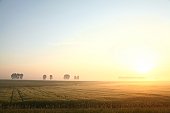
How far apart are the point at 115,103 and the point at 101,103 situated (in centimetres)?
246

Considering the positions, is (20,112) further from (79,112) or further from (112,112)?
(112,112)

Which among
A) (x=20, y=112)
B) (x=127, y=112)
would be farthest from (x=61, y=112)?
(x=127, y=112)

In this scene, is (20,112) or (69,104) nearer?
(20,112)

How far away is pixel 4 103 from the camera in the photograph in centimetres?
4953

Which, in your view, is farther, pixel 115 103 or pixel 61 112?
pixel 115 103

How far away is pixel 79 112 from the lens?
36.0m

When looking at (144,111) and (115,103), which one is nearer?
(144,111)

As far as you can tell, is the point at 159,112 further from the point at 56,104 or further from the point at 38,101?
the point at 38,101

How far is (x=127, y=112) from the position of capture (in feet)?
116

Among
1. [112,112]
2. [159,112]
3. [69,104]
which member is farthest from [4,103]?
[159,112]

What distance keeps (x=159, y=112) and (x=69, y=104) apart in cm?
1785

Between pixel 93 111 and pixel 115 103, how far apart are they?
553 inches

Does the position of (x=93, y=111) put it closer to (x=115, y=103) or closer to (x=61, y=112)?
(x=61, y=112)

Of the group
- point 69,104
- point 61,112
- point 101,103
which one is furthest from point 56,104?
point 61,112
